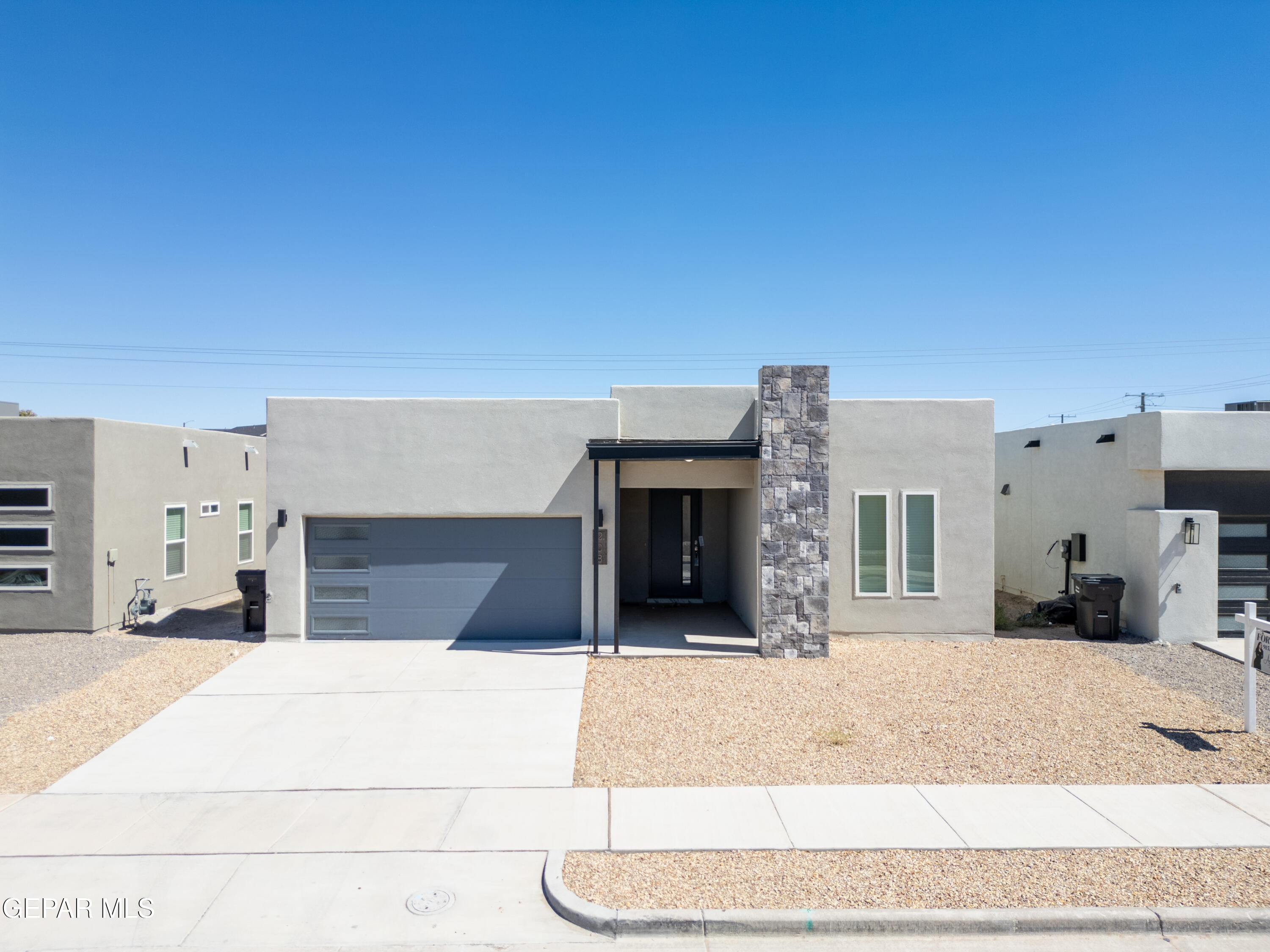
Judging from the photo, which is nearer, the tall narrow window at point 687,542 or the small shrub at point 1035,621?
the small shrub at point 1035,621

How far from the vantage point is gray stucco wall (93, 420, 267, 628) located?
Answer: 11938mm

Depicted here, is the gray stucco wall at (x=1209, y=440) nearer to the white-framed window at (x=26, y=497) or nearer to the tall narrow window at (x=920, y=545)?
the tall narrow window at (x=920, y=545)

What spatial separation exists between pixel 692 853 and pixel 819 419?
6728mm

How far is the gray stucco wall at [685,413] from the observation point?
40.1 feet

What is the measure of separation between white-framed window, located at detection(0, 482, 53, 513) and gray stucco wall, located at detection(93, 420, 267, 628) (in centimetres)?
81

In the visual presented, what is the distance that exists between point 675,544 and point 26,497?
11013 mm

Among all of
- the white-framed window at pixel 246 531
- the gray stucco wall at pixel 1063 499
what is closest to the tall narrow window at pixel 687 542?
the gray stucco wall at pixel 1063 499

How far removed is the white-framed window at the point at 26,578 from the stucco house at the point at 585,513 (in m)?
4.05

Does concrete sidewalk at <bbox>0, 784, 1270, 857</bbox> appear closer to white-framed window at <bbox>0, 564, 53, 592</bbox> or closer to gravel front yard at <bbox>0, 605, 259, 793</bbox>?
gravel front yard at <bbox>0, 605, 259, 793</bbox>

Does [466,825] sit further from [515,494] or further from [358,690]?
[515,494]

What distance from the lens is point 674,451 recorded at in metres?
10.2

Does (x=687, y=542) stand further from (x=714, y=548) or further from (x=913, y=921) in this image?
(x=913, y=921)

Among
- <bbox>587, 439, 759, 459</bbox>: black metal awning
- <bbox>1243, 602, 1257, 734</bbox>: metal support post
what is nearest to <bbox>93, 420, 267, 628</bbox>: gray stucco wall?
<bbox>587, 439, 759, 459</bbox>: black metal awning

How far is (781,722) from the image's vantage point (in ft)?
25.2
